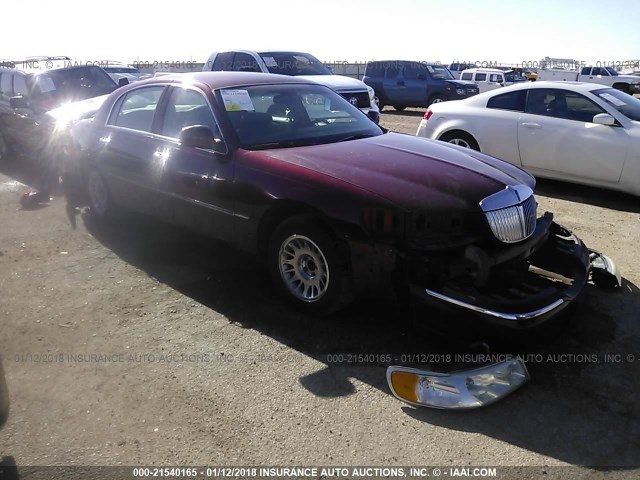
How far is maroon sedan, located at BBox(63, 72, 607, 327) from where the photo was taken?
3.41 m

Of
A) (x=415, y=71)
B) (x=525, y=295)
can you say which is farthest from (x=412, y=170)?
(x=415, y=71)

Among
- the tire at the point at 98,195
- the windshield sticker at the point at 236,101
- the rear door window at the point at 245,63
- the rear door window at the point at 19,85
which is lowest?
the tire at the point at 98,195

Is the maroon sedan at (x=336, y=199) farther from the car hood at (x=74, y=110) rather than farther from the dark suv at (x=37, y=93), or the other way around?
the dark suv at (x=37, y=93)

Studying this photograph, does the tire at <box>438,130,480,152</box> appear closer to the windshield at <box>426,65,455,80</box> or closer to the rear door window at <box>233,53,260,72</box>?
the rear door window at <box>233,53,260,72</box>

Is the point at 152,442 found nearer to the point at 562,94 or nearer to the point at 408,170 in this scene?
the point at 408,170

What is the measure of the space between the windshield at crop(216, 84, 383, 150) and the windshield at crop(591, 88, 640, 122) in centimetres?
376

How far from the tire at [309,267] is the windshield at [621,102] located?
5.19 metres

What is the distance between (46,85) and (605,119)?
8587 mm

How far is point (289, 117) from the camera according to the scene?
4.82 m

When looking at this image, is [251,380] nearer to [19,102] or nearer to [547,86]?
[547,86]

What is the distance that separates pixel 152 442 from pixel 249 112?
9.13 feet

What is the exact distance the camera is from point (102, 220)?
254 inches

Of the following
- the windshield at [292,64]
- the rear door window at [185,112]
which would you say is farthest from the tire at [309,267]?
the windshield at [292,64]

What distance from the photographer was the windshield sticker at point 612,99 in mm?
7094
